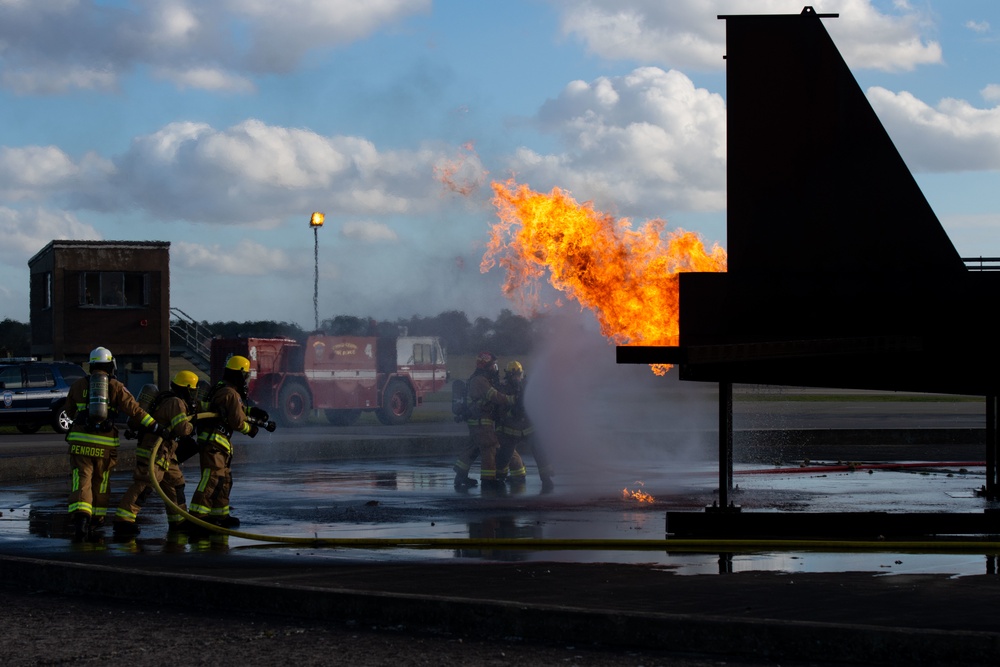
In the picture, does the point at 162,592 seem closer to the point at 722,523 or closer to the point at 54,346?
the point at 722,523

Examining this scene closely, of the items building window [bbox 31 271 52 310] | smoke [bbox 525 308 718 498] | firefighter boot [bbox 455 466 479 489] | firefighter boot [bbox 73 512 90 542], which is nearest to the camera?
firefighter boot [bbox 73 512 90 542]

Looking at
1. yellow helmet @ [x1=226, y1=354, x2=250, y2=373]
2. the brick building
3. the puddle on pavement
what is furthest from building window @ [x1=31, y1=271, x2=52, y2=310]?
Result: yellow helmet @ [x1=226, y1=354, x2=250, y2=373]

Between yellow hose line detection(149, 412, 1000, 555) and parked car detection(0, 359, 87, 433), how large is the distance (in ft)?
65.5

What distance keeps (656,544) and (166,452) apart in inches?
189

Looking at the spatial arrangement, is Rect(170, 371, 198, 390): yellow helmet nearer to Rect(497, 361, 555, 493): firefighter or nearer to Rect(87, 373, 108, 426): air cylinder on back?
Rect(87, 373, 108, 426): air cylinder on back

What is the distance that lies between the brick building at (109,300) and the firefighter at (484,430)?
25850mm

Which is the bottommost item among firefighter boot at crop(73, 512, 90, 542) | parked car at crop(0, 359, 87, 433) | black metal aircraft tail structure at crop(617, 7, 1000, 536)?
firefighter boot at crop(73, 512, 90, 542)

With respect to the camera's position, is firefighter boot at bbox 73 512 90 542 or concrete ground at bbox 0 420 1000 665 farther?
firefighter boot at bbox 73 512 90 542

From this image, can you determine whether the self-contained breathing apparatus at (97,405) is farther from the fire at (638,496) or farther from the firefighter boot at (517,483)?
the fire at (638,496)

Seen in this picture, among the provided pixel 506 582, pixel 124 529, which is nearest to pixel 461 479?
pixel 124 529

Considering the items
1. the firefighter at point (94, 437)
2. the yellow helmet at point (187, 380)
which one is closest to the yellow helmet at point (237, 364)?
the yellow helmet at point (187, 380)

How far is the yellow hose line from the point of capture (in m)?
9.68

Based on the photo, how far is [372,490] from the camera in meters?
15.7

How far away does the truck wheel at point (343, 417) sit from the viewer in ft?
122
